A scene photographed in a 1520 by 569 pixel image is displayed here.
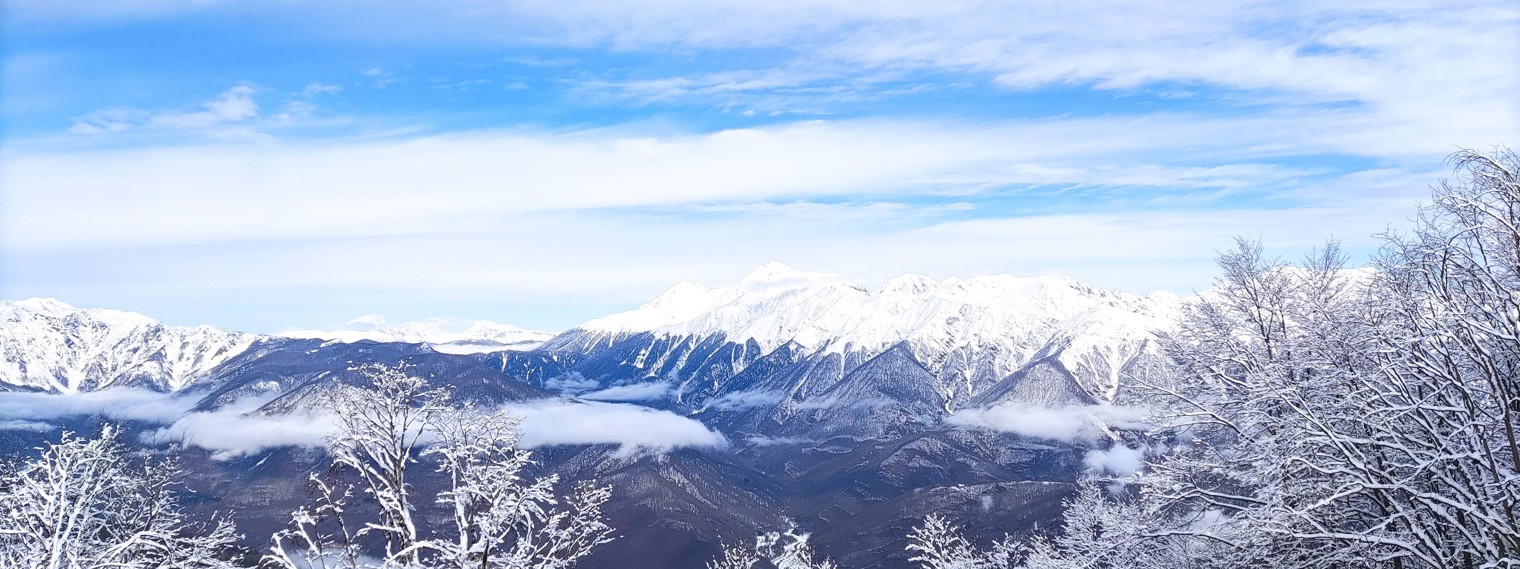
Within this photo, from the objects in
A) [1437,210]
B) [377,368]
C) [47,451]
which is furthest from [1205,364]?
[47,451]

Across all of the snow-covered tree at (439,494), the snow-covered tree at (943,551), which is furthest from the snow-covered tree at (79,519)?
the snow-covered tree at (943,551)

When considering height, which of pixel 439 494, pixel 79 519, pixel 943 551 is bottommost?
pixel 943 551

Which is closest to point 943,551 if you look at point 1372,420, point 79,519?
point 1372,420

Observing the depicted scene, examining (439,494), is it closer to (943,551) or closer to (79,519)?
(943,551)

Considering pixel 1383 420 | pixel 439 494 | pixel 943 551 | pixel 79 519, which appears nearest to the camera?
pixel 1383 420

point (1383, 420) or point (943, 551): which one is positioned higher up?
point (1383, 420)

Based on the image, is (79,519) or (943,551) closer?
(79,519)

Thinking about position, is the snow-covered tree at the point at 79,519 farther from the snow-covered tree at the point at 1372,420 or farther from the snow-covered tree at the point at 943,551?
the snow-covered tree at the point at 1372,420

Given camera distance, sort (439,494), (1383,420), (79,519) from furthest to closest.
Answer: (79,519)
(439,494)
(1383,420)
